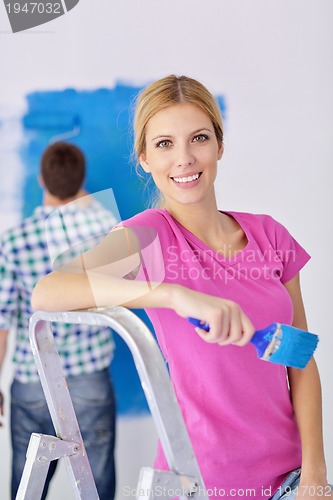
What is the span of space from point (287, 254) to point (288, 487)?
18.4 inches

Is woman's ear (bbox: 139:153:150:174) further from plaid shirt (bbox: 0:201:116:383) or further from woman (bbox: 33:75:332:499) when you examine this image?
plaid shirt (bbox: 0:201:116:383)

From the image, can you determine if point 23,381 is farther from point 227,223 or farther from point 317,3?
point 317,3

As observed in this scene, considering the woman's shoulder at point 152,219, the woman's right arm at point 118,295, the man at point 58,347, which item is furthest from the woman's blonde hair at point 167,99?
the man at point 58,347

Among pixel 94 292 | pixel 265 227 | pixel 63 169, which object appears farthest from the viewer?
pixel 63 169

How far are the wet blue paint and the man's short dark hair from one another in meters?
0.03

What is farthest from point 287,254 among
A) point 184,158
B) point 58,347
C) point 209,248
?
point 58,347

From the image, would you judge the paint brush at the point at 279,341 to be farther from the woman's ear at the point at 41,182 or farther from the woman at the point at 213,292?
the woman's ear at the point at 41,182

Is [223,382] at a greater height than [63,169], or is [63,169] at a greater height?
[63,169]

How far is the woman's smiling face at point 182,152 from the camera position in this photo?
138cm

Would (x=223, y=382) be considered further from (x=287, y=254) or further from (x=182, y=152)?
(x=182, y=152)

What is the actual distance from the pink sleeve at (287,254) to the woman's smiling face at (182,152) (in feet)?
0.62

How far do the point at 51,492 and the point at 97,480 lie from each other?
0.67 feet

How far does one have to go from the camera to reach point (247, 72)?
260 centimetres

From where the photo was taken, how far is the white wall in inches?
101
